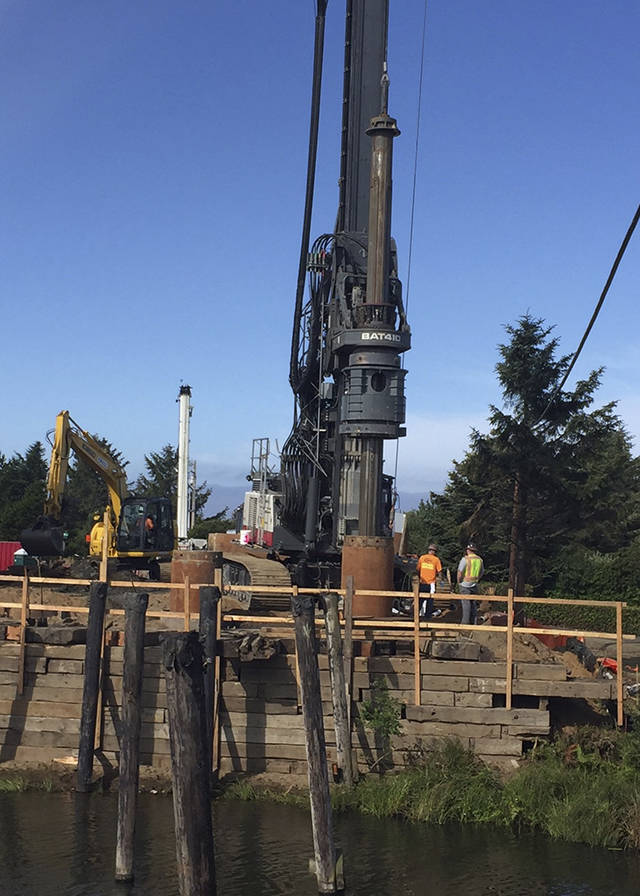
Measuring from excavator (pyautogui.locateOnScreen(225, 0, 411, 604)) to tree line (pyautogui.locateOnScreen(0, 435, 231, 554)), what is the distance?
1600cm

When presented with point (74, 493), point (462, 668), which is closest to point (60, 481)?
→ point (462, 668)

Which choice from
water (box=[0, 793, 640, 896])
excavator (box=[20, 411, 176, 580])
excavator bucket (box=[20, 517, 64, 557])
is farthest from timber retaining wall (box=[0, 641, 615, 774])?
excavator (box=[20, 411, 176, 580])

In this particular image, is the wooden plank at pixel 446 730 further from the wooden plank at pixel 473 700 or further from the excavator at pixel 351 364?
the excavator at pixel 351 364

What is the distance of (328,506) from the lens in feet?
79.9

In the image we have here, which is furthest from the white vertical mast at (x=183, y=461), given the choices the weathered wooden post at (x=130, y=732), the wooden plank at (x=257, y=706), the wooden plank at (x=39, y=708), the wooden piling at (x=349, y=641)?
the weathered wooden post at (x=130, y=732)

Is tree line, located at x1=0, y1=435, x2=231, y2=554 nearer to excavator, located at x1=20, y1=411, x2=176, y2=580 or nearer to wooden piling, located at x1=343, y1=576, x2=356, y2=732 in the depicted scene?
excavator, located at x1=20, y1=411, x2=176, y2=580

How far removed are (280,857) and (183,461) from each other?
46.4 m

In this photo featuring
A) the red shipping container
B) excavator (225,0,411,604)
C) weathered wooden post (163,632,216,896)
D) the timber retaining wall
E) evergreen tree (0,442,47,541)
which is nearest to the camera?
weathered wooden post (163,632,216,896)

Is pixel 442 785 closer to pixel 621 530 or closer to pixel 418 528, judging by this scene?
pixel 621 530

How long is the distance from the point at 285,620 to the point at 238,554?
28.5 ft

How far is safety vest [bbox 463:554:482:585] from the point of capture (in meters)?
19.0

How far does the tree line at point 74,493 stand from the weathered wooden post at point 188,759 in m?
30.0

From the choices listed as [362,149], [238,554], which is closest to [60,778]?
[238,554]

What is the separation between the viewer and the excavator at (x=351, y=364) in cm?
2142
